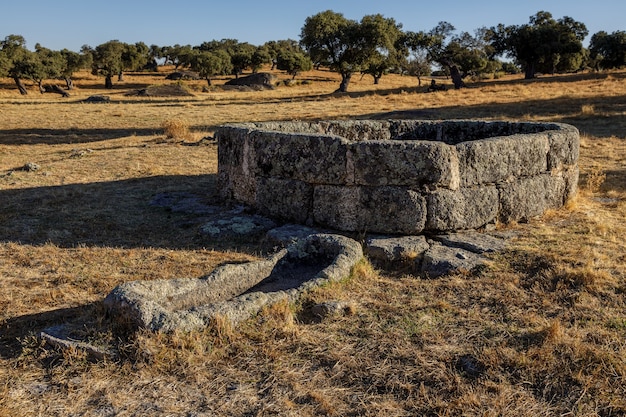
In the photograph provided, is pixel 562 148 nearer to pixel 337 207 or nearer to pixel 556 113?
pixel 337 207

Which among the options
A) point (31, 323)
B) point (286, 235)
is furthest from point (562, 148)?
point (31, 323)

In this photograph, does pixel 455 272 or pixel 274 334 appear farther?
pixel 455 272

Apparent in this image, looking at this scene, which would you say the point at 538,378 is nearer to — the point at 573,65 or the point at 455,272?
the point at 455,272

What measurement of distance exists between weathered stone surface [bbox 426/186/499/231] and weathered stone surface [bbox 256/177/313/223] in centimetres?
172

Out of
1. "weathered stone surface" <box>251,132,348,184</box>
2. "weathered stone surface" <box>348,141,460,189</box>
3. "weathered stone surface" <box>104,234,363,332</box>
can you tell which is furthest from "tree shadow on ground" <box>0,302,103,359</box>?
"weathered stone surface" <box>348,141,460,189</box>

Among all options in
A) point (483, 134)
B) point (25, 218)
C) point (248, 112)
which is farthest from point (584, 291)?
point (248, 112)

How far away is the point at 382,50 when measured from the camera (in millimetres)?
40094

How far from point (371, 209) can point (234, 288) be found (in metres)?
2.39

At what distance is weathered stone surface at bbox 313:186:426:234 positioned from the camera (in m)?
6.61

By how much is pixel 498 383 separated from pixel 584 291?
6.56 feet

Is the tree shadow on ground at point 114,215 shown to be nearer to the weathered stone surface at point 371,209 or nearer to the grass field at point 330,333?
the grass field at point 330,333

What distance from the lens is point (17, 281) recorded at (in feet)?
17.6

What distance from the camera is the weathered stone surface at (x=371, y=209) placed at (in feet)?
21.7

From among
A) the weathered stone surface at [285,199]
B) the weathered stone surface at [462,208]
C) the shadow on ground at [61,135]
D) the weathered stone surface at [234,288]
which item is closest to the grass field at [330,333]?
the weathered stone surface at [234,288]
